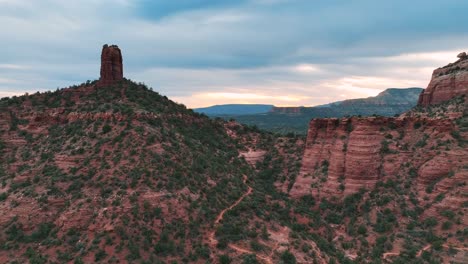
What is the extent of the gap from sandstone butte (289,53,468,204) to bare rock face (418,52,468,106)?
0.17 m

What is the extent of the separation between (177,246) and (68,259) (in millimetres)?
9131

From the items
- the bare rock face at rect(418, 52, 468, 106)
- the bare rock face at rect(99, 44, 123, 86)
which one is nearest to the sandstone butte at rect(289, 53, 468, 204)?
the bare rock face at rect(418, 52, 468, 106)

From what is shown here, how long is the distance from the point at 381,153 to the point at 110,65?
139ft

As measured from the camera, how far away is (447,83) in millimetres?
58750

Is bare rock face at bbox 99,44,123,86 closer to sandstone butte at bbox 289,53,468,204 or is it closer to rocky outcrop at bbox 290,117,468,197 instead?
sandstone butte at bbox 289,53,468,204

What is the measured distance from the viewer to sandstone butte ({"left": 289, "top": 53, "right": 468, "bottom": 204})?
4300cm

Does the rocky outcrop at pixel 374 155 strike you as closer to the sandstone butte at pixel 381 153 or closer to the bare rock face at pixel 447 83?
the sandstone butte at pixel 381 153

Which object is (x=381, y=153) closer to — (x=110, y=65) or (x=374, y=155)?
(x=374, y=155)

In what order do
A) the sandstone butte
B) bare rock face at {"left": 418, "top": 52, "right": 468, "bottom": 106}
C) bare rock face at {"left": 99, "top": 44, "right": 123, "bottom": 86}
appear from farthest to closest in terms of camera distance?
1. bare rock face at {"left": 418, "top": 52, "right": 468, "bottom": 106}
2. bare rock face at {"left": 99, "top": 44, "right": 123, "bottom": 86}
3. the sandstone butte

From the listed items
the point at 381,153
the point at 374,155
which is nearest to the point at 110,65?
the point at 374,155

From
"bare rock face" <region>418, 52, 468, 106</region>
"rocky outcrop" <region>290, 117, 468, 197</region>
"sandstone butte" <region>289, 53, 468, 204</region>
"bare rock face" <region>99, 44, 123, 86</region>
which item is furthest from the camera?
"bare rock face" <region>418, 52, 468, 106</region>

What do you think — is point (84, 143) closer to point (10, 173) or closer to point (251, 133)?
point (10, 173)

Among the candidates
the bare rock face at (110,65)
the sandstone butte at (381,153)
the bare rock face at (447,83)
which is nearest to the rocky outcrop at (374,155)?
the sandstone butte at (381,153)

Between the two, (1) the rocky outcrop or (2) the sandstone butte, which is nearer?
(2) the sandstone butte
